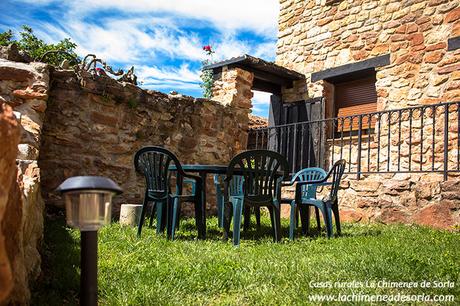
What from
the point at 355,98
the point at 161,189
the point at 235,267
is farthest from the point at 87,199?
the point at 355,98

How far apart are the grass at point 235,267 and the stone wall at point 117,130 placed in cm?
117

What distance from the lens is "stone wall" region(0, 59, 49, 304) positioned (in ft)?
3.06

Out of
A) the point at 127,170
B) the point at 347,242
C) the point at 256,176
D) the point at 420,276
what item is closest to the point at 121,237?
the point at 256,176

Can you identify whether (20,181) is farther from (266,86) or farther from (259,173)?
(266,86)

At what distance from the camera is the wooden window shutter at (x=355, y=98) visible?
303 inches

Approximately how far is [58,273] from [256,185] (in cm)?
190

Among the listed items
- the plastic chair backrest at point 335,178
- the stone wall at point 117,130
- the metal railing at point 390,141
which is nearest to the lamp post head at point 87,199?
the plastic chair backrest at point 335,178

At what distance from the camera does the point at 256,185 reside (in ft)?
11.5

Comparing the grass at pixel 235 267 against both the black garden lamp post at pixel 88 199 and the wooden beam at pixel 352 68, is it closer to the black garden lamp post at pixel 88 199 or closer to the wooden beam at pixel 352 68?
the black garden lamp post at pixel 88 199

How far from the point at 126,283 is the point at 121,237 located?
1404mm

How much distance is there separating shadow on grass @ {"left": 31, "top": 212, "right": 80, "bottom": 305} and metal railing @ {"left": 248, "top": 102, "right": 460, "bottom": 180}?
11.8 ft

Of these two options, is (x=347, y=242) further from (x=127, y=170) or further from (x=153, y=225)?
(x=127, y=170)

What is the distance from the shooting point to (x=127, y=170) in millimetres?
4988

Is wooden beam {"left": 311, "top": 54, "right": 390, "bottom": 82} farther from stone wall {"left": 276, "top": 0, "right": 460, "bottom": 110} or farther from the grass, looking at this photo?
the grass
